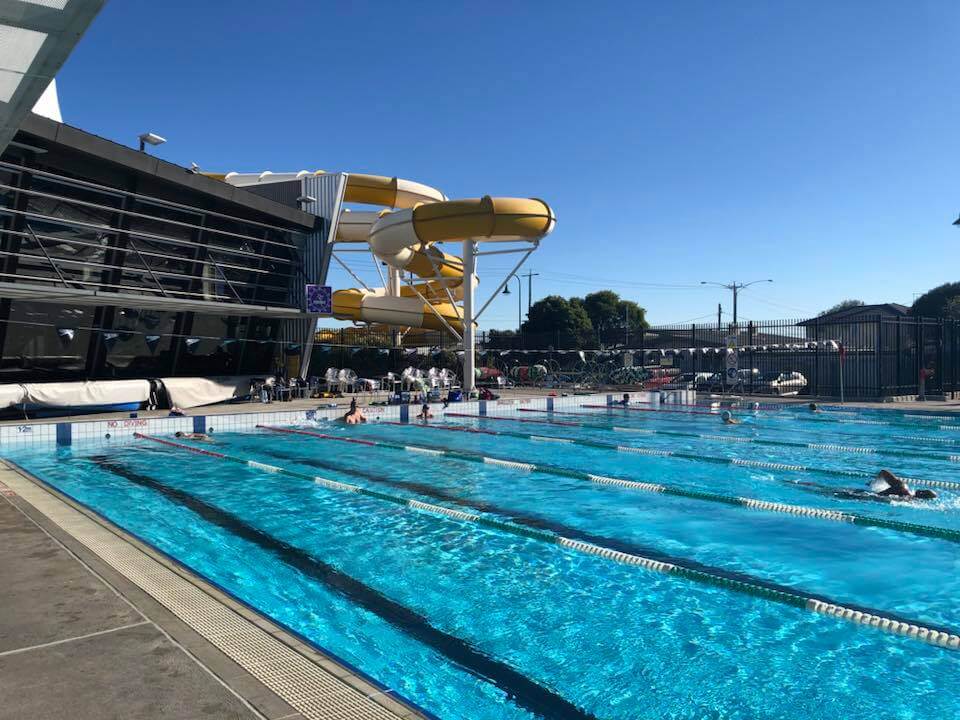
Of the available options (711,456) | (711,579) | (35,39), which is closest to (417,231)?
(711,456)

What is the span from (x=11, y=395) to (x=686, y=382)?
23404 mm

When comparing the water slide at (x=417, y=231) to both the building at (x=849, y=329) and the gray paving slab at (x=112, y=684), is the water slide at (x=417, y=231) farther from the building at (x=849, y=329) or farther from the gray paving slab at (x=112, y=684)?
the gray paving slab at (x=112, y=684)

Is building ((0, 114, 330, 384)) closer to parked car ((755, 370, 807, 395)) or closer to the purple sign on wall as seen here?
the purple sign on wall

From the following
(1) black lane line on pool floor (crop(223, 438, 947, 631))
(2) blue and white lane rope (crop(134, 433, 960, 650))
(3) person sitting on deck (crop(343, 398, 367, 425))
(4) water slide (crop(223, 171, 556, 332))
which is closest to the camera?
(2) blue and white lane rope (crop(134, 433, 960, 650))

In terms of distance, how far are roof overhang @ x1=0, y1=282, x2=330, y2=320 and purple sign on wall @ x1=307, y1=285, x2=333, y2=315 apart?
0.35 meters

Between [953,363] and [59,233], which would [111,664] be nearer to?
[59,233]

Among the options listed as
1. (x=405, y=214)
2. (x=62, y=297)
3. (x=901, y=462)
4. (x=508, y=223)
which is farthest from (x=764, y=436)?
(x=62, y=297)

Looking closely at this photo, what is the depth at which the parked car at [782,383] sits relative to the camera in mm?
25359

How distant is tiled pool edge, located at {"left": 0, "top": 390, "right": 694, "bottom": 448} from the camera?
501 inches

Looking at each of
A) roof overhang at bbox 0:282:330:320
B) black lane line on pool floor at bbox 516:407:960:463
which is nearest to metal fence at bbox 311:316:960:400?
black lane line on pool floor at bbox 516:407:960:463

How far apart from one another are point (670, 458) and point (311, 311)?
13.5m

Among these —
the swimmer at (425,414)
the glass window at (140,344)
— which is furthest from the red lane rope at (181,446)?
the swimmer at (425,414)

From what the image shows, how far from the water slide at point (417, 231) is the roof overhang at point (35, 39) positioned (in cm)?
1728

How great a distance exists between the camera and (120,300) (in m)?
15.1
